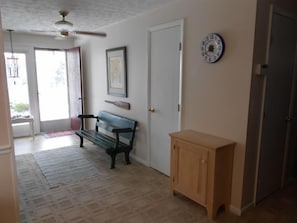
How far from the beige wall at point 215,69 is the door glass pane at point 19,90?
10.5 feet

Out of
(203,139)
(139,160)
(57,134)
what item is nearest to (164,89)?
(203,139)

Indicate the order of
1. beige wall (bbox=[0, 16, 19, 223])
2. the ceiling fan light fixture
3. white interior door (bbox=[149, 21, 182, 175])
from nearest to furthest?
beige wall (bbox=[0, 16, 19, 223]) < white interior door (bbox=[149, 21, 182, 175]) < the ceiling fan light fixture

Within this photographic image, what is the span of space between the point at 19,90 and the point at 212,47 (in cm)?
480

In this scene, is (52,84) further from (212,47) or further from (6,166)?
(212,47)

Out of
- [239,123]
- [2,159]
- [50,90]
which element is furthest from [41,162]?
[239,123]

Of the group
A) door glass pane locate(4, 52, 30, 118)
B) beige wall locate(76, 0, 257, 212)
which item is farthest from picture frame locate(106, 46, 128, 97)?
door glass pane locate(4, 52, 30, 118)

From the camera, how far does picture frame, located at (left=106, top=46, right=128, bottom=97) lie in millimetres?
3918

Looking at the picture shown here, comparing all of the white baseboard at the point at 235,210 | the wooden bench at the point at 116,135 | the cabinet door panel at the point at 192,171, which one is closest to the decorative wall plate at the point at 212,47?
the cabinet door panel at the point at 192,171

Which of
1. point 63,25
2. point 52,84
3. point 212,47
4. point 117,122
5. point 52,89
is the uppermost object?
point 63,25

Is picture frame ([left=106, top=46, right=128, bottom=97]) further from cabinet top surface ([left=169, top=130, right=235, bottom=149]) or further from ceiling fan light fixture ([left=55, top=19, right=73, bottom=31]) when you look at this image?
cabinet top surface ([left=169, top=130, right=235, bottom=149])

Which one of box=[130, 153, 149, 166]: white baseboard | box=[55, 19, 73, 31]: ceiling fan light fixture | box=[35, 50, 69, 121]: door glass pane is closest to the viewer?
box=[55, 19, 73, 31]: ceiling fan light fixture

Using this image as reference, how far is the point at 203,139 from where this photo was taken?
242cm

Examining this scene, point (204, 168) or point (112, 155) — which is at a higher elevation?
point (204, 168)

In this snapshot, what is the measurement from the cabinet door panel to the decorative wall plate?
96 cm
